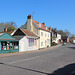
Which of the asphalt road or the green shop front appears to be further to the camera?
the green shop front

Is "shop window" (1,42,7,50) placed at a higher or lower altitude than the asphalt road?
higher

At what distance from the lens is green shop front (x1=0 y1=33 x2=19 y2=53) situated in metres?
21.6

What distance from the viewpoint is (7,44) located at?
22844 millimetres

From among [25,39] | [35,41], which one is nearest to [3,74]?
[25,39]

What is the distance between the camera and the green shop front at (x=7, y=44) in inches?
851

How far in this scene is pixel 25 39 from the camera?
1081 inches

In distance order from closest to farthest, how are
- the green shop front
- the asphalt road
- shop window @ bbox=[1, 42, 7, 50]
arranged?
the asphalt road, the green shop front, shop window @ bbox=[1, 42, 7, 50]

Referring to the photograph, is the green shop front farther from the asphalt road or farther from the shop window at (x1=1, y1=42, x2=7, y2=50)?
the asphalt road

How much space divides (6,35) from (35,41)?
36.5 feet

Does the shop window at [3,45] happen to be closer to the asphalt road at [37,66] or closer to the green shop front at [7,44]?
the green shop front at [7,44]

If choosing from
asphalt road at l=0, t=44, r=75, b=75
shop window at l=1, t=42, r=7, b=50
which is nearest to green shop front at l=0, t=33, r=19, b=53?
shop window at l=1, t=42, r=7, b=50

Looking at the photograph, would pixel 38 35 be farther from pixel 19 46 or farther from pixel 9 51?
pixel 9 51

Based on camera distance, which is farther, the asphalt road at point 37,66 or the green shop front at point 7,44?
the green shop front at point 7,44

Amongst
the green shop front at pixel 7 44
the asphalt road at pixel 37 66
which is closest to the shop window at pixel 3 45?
the green shop front at pixel 7 44
